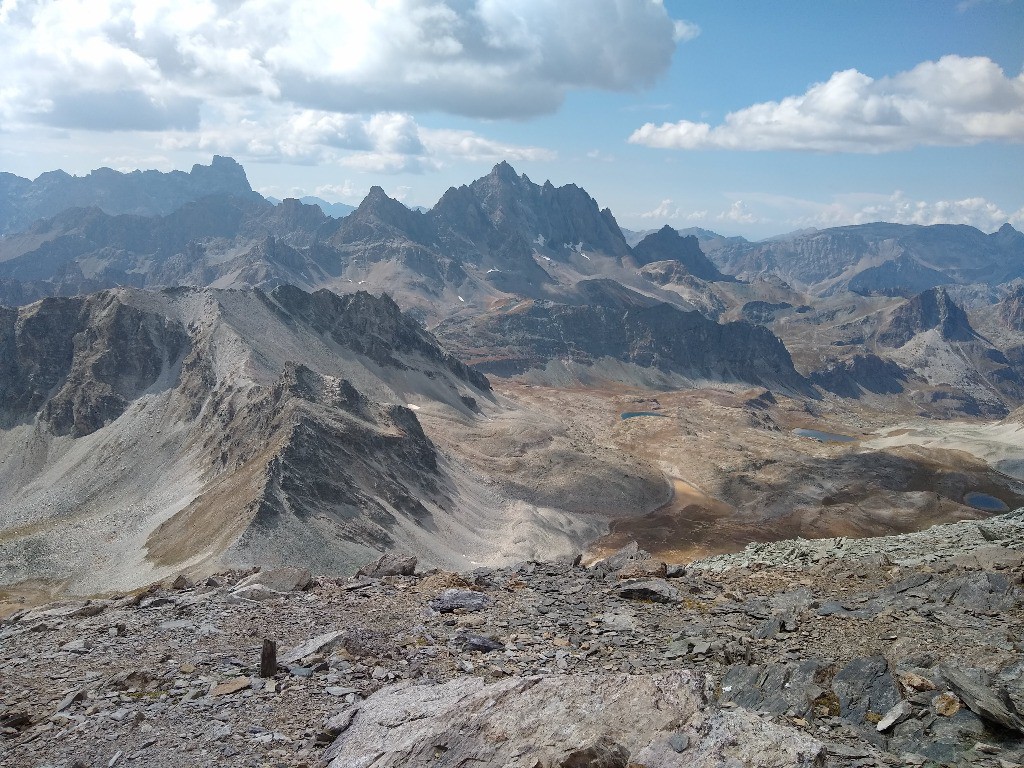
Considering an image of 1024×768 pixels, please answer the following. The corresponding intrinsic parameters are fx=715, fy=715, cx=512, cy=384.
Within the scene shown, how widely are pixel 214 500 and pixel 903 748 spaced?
291 feet

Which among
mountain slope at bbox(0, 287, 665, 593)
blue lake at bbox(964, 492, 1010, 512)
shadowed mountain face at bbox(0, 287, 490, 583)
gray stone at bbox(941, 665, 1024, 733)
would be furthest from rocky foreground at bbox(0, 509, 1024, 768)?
blue lake at bbox(964, 492, 1010, 512)

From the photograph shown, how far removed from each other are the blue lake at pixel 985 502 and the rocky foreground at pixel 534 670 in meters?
143

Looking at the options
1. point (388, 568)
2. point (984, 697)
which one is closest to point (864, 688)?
point (984, 697)

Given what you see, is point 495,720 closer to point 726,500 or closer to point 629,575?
point 629,575

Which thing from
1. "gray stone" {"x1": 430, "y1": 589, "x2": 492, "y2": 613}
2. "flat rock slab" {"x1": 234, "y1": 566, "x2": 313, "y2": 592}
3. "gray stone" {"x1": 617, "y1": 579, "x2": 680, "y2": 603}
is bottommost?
"flat rock slab" {"x1": 234, "y1": 566, "x2": 313, "y2": 592}

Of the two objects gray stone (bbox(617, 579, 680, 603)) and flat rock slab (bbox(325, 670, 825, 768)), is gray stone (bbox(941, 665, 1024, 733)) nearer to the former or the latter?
flat rock slab (bbox(325, 670, 825, 768))

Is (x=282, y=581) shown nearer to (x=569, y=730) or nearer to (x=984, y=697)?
(x=569, y=730)

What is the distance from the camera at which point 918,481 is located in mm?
159000

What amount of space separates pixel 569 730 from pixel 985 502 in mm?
177201

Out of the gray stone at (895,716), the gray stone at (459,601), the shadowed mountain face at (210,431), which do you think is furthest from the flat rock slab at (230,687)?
the shadowed mountain face at (210,431)

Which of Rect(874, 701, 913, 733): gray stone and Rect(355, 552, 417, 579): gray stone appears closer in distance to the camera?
Rect(874, 701, 913, 733): gray stone

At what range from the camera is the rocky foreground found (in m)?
14.8

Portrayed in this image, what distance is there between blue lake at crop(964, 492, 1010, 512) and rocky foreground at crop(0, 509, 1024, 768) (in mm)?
142685

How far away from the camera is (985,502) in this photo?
158 meters
